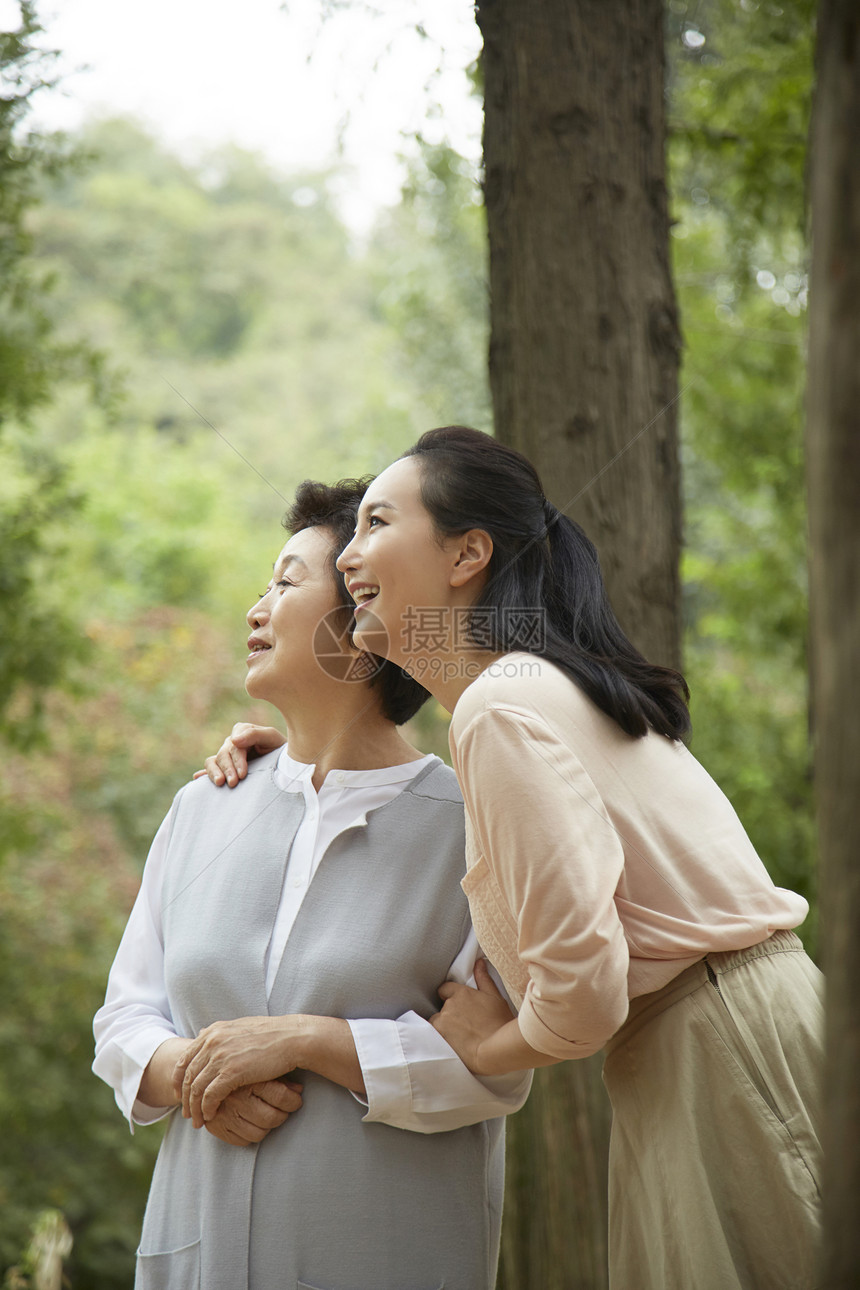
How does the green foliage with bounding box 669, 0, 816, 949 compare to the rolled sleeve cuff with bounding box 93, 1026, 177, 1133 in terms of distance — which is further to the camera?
the green foliage with bounding box 669, 0, 816, 949

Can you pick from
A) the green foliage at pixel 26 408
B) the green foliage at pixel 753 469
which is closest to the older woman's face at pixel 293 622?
the green foliage at pixel 26 408

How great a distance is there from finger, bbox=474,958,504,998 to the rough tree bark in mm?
755

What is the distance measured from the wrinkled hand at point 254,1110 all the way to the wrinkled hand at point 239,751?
564mm

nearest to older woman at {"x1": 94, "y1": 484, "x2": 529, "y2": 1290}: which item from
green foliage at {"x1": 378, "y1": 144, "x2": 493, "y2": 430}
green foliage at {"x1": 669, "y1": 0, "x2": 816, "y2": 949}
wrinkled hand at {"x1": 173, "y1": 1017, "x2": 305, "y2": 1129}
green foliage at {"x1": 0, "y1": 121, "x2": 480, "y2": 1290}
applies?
wrinkled hand at {"x1": 173, "y1": 1017, "x2": 305, "y2": 1129}

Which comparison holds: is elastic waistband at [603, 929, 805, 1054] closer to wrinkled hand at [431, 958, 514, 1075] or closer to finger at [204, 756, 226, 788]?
wrinkled hand at [431, 958, 514, 1075]

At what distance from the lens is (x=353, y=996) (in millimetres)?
1670

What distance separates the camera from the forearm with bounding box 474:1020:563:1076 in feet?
5.08

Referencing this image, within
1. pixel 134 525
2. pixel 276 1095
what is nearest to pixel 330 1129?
pixel 276 1095

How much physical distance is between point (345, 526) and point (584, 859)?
87 cm

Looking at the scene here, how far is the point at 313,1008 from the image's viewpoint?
1.67 meters

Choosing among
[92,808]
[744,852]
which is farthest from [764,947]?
[92,808]

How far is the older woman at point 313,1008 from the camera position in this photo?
161 centimetres

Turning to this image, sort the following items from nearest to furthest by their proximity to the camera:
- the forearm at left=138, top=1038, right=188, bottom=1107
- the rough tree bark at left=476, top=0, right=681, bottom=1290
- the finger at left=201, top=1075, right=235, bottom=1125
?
the finger at left=201, top=1075, right=235, bottom=1125 < the forearm at left=138, top=1038, right=188, bottom=1107 < the rough tree bark at left=476, top=0, right=681, bottom=1290

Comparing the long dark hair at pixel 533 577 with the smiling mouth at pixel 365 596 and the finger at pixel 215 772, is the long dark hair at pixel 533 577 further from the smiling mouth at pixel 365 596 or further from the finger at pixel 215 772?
the finger at pixel 215 772
